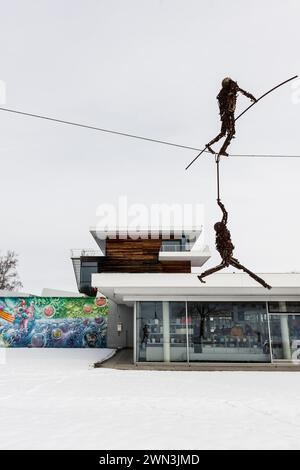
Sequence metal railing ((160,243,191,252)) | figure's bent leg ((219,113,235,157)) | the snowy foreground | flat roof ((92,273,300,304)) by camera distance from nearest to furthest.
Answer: figure's bent leg ((219,113,235,157)), the snowy foreground, flat roof ((92,273,300,304)), metal railing ((160,243,191,252))

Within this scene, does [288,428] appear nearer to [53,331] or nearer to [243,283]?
[243,283]

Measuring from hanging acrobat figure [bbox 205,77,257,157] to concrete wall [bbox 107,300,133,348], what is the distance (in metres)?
19.6

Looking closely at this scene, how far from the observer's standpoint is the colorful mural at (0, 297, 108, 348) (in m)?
22.1

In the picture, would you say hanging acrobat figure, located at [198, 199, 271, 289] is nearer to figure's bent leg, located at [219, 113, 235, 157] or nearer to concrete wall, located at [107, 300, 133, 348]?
figure's bent leg, located at [219, 113, 235, 157]

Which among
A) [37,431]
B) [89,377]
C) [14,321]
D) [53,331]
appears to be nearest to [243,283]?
[89,377]

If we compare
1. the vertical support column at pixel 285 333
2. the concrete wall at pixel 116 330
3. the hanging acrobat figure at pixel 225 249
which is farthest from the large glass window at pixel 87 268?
the hanging acrobat figure at pixel 225 249

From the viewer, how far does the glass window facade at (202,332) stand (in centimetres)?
1367

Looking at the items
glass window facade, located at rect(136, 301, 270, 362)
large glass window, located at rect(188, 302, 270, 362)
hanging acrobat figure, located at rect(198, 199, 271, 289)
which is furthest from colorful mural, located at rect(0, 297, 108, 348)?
hanging acrobat figure, located at rect(198, 199, 271, 289)

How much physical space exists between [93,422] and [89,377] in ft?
16.8

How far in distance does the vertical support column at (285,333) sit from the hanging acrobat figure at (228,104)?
1170 cm

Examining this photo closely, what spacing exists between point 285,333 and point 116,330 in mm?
11160

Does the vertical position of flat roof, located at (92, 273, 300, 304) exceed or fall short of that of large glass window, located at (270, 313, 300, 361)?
it exceeds it

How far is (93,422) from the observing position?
587 cm

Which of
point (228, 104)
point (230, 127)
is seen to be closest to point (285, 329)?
point (230, 127)
